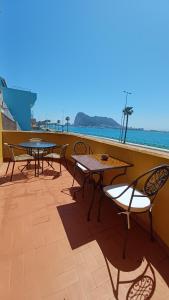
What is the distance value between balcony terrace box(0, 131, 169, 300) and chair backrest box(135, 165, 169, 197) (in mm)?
148

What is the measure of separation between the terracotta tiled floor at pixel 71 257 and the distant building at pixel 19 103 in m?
13.7

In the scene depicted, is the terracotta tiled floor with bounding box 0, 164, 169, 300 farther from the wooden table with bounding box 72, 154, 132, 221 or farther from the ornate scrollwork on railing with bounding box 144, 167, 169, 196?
the ornate scrollwork on railing with bounding box 144, 167, 169, 196

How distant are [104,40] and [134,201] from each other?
227 inches

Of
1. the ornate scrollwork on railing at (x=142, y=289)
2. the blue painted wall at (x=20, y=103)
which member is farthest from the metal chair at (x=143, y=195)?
the blue painted wall at (x=20, y=103)

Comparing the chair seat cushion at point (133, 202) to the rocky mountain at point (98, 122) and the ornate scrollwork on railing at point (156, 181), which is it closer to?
the ornate scrollwork on railing at point (156, 181)

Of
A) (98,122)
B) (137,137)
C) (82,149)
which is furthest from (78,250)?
(98,122)

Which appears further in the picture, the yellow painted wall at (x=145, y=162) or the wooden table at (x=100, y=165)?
the wooden table at (x=100, y=165)

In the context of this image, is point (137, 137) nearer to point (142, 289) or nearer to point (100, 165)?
point (100, 165)

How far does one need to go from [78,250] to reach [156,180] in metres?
1.04

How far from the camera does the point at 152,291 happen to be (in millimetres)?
1029

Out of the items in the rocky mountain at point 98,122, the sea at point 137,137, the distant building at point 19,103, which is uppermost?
the rocky mountain at point 98,122

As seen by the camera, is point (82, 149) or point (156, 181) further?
point (82, 149)

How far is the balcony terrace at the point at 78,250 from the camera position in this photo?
1019mm

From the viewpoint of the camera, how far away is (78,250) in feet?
4.42
